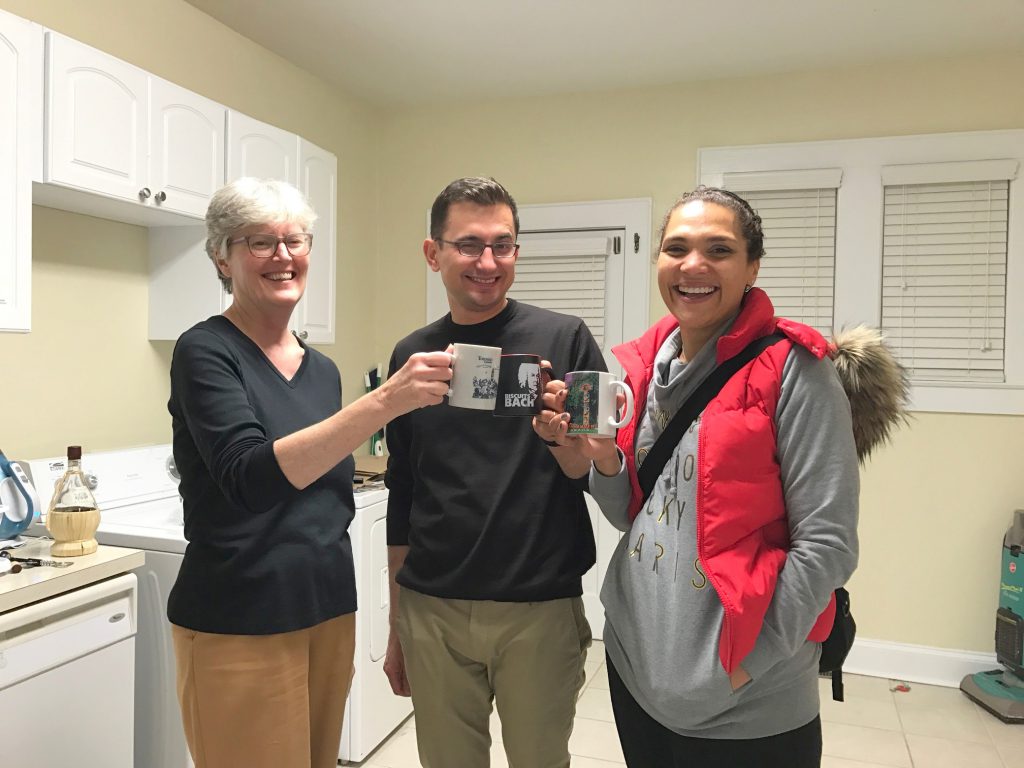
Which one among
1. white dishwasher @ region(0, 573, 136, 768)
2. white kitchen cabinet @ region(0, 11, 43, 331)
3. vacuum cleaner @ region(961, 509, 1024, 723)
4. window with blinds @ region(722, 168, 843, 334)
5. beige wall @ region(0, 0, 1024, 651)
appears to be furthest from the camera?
window with blinds @ region(722, 168, 843, 334)

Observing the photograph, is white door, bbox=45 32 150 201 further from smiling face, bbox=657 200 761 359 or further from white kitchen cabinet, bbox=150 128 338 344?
smiling face, bbox=657 200 761 359

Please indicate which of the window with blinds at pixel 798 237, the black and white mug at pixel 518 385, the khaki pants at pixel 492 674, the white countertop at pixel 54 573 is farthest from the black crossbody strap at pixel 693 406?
the window with blinds at pixel 798 237

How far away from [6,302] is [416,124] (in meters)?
2.60

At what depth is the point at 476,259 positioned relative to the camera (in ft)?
4.62

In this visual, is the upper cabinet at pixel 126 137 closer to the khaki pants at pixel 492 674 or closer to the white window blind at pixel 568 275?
the khaki pants at pixel 492 674

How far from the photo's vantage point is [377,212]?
4.22m

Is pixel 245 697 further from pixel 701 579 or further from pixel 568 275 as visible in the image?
pixel 568 275

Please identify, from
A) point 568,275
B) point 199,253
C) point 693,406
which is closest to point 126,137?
point 199,253

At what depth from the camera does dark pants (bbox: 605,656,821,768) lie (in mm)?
1153

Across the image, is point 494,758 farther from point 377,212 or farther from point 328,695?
point 377,212

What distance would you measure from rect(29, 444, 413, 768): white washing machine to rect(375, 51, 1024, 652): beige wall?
6.26ft

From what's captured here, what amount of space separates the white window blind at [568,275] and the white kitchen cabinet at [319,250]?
99 centimetres

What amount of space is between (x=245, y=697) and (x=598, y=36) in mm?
2803

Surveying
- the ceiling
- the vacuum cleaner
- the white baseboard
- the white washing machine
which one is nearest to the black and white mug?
the white washing machine
